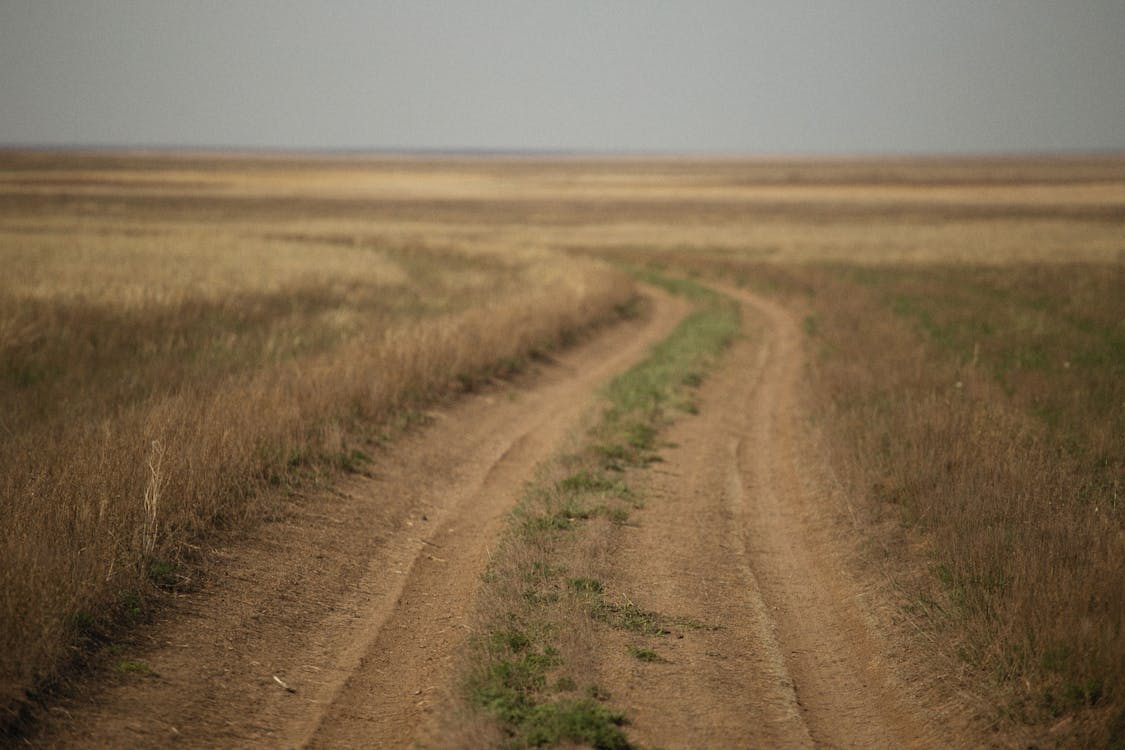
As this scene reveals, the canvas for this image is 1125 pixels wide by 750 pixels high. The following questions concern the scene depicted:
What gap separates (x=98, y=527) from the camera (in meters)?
6.26

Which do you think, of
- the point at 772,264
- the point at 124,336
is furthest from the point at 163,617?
the point at 772,264

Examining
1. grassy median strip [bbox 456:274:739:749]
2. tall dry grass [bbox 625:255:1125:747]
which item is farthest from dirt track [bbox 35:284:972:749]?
tall dry grass [bbox 625:255:1125:747]

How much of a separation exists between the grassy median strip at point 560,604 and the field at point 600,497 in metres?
0.03

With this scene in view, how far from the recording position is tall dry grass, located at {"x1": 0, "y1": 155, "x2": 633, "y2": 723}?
577 cm

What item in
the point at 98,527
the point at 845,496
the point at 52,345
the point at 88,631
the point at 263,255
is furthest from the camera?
the point at 263,255

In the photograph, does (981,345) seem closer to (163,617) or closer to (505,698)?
(505,698)

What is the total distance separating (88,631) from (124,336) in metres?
12.5

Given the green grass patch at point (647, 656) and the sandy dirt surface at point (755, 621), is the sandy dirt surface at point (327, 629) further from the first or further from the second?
the sandy dirt surface at point (755, 621)

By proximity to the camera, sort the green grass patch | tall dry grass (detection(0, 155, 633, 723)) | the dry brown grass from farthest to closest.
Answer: tall dry grass (detection(0, 155, 633, 723)) → the green grass patch → the dry brown grass

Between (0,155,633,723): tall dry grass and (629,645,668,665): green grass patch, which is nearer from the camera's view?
(629,645,668,665): green grass patch

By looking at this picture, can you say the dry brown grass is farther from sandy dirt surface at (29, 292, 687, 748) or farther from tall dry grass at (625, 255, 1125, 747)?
sandy dirt surface at (29, 292, 687, 748)

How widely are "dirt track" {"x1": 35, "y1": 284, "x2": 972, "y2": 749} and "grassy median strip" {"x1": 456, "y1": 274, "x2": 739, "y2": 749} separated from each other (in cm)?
23

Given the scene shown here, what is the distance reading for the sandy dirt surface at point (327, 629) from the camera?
4746 mm

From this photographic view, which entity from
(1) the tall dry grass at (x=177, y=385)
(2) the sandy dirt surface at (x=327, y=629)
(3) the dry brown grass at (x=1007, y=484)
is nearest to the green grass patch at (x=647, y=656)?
(2) the sandy dirt surface at (x=327, y=629)
